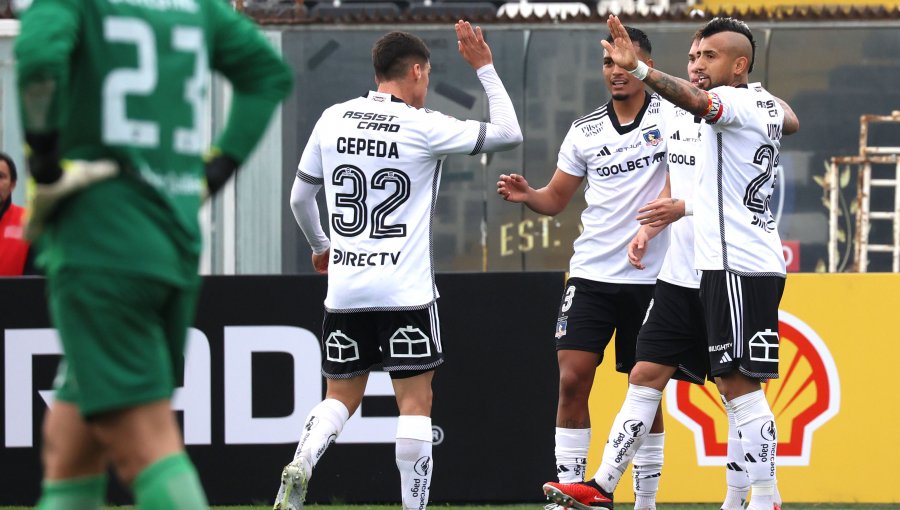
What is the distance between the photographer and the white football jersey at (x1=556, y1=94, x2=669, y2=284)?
650cm

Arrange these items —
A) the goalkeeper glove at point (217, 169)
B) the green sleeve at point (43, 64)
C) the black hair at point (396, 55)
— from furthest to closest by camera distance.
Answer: the black hair at point (396, 55) → the goalkeeper glove at point (217, 169) → the green sleeve at point (43, 64)

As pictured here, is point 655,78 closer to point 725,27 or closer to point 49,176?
point 725,27

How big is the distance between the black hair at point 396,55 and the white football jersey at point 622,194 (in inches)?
45.9

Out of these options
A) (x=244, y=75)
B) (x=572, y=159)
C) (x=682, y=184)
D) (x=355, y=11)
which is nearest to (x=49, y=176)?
(x=244, y=75)

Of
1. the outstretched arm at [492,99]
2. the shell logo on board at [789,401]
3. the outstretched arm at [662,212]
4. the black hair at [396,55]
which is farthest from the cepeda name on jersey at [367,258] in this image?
the shell logo on board at [789,401]

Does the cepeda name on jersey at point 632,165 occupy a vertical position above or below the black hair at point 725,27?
below

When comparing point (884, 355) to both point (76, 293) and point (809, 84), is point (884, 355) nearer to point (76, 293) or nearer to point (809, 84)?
point (76, 293)

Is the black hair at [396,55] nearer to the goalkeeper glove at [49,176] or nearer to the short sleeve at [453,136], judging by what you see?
the short sleeve at [453,136]

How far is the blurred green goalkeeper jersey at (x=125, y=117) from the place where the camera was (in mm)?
2977

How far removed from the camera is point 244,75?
3.57 meters

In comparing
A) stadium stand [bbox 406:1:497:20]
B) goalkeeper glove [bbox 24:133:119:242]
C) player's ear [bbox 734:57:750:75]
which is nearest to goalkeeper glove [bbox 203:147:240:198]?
goalkeeper glove [bbox 24:133:119:242]

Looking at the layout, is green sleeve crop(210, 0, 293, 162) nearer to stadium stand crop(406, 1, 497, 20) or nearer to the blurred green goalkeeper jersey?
the blurred green goalkeeper jersey

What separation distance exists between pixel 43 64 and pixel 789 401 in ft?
16.8

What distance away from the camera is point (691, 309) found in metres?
6.27
